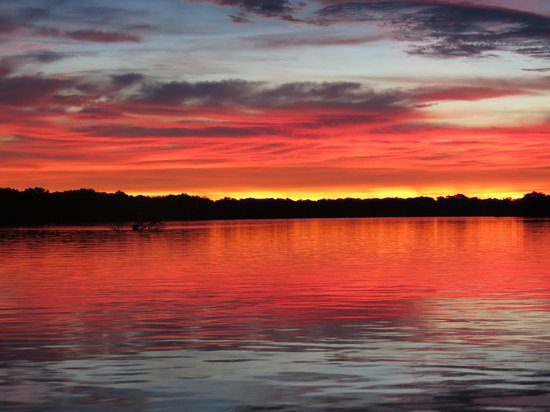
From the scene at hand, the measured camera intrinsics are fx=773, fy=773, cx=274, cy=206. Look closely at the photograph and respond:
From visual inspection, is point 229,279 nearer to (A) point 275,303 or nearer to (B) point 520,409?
(A) point 275,303

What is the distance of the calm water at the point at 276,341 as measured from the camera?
1373 cm

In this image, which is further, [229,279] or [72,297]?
[229,279]

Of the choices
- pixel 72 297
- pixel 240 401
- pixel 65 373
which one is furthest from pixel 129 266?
pixel 240 401

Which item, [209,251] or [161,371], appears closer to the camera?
[161,371]

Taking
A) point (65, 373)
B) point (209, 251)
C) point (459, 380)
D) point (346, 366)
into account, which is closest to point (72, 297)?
point (65, 373)

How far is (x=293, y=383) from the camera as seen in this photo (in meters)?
14.7

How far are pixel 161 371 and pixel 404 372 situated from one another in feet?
16.2

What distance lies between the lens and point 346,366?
1620 cm

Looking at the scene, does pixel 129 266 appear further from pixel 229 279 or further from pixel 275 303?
pixel 275 303

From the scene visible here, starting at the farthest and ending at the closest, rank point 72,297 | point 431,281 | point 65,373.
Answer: point 431,281
point 72,297
point 65,373

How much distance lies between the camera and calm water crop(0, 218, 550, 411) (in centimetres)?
1373

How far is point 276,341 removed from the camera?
1967 centimetres

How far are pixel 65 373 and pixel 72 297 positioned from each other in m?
15.5

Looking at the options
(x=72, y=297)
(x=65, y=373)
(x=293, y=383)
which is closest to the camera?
(x=293, y=383)
